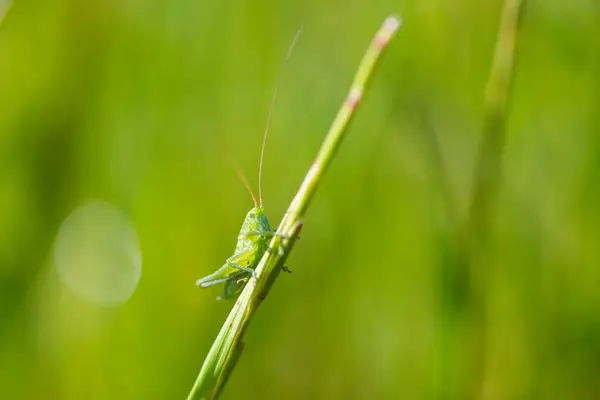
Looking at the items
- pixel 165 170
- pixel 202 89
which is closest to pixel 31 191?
pixel 165 170

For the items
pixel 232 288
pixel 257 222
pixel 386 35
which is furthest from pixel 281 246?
pixel 232 288

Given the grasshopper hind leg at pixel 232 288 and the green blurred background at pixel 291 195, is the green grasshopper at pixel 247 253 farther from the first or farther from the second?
the green blurred background at pixel 291 195

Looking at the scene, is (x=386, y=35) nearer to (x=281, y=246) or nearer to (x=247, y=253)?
(x=281, y=246)

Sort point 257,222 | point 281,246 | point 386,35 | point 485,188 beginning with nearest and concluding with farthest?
point 386,35, point 281,246, point 485,188, point 257,222

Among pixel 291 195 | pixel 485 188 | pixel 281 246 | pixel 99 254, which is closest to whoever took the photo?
pixel 281 246

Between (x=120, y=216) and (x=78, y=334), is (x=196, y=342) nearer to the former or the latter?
(x=78, y=334)

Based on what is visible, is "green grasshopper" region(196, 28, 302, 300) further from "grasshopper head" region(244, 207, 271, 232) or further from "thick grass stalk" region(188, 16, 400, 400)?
"thick grass stalk" region(188, 16, 400, 400)

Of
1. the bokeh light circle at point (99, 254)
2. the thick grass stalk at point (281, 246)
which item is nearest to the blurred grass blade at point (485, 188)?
the thick grass stalk at point (281, 246)
